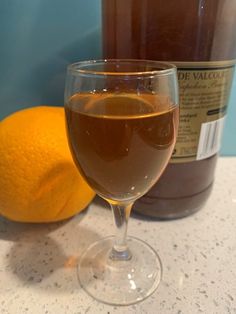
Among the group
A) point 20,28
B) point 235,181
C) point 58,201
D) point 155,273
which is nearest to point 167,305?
point 155,273

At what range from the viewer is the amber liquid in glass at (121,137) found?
0.82 ft

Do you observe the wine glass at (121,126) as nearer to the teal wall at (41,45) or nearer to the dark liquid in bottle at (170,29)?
the dark liquid in bottle at (170,29)

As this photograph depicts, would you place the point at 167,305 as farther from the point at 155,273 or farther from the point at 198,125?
the point at 198,125

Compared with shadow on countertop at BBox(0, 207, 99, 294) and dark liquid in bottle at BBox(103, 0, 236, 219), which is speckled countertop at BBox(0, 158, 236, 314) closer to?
shadow on countertop at BBox(0, 207, 99, 294)

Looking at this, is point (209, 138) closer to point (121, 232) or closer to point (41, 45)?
point (121, 232)

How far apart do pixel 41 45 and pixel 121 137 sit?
0.88 ft

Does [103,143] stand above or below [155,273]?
above

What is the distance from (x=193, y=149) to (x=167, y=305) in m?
0.18

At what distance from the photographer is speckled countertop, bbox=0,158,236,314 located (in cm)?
30

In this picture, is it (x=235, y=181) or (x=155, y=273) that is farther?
(x=235, y=181)

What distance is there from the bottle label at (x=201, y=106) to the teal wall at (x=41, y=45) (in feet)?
0.60

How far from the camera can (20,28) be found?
1.43 ft

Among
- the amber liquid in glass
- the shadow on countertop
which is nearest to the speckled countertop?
the shadow on countertop

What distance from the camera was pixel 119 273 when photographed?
35 cm
